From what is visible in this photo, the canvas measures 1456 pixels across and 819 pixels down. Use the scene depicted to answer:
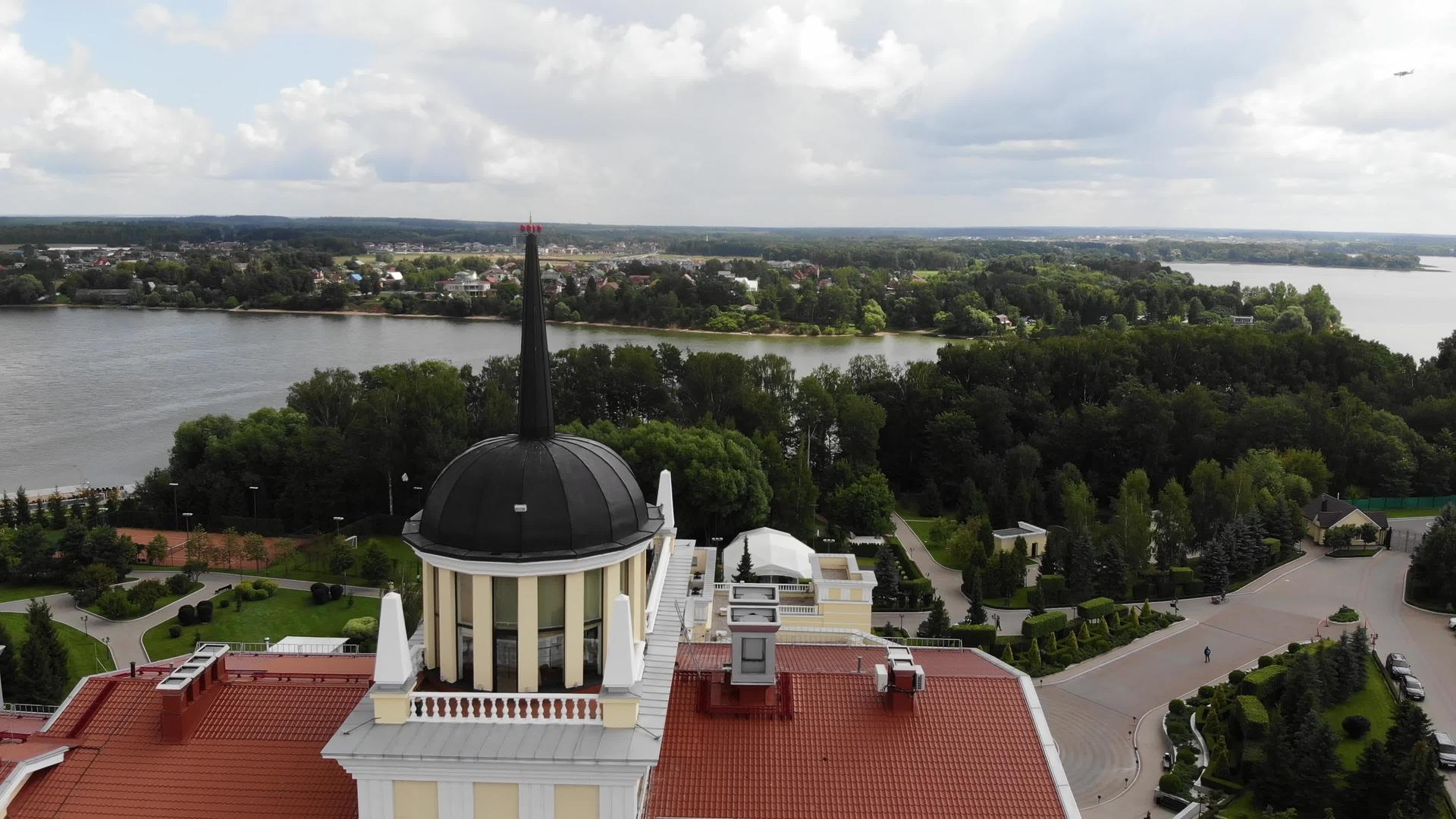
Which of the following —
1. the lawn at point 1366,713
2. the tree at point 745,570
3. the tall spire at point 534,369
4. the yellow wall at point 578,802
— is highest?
the tall spire at point 534,369

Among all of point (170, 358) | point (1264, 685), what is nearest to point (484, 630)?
point (1264, 685)

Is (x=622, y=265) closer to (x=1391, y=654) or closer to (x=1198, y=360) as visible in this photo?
(x=1198, y=360)

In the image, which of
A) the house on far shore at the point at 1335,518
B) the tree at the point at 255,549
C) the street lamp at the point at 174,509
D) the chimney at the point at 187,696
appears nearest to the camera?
the chimney at the point at 187,696

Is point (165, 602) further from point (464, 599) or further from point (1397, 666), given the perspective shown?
point (1397, 666)

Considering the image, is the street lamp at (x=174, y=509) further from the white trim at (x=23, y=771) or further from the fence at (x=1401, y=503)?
the fence at (x=1401, y=503)

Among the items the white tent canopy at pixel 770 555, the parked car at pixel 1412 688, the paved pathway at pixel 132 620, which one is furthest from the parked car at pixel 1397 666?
the paved pathway at pixel 132 620

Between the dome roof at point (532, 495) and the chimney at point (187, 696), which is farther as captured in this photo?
the chimney at point (187, 696)

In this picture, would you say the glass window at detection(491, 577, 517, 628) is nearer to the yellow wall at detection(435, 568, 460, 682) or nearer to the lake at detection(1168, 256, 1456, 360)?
the yellow wall at detection(435, 568, 460, 682)

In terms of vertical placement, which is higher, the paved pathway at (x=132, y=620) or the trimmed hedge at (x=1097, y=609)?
the trimmed hedge at (x=1097, y=609)
